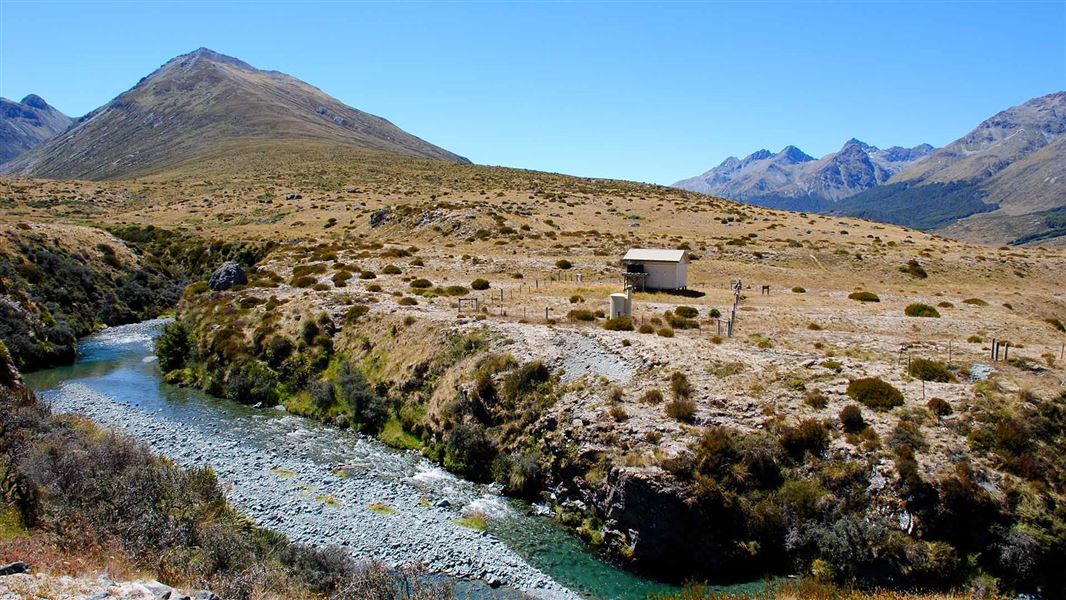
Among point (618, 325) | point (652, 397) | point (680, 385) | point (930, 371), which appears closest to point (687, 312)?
point (618, 325)

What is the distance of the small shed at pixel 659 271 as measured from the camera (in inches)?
1805

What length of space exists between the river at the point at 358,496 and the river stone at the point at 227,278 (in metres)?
16.5

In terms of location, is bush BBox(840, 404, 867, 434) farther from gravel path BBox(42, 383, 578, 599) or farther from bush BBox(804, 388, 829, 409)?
gravel path BBox(42, 383, 578, 599)

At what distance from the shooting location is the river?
18.4 meters

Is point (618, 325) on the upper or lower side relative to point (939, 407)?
upper

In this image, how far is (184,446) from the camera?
27.4 meters

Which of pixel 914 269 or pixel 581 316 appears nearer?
pixel 581 316

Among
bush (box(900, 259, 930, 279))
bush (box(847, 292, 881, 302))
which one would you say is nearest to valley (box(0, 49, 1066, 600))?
bush (box(900, 259, 930, 279))

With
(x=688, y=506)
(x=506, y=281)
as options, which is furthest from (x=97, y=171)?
(x=688, y=506)

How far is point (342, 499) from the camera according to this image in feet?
73.7

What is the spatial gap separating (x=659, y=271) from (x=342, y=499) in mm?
30333

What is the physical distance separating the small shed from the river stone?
32186 millimetres

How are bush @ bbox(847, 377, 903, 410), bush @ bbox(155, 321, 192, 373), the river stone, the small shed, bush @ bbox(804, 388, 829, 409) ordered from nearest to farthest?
bush @ bbox(847, 377, 903, 410), bush @ bbox(804, 388, 829, 409), bush @ bbox(155, 321, 192, 373), the small shed, the river stone

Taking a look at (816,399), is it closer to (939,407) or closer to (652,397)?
(939,407)
